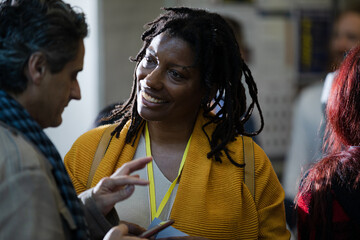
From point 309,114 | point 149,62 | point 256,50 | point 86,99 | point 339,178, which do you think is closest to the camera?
point 339,178

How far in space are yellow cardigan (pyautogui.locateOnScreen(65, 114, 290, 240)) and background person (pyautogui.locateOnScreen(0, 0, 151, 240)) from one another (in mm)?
471

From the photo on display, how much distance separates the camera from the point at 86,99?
4363 mm

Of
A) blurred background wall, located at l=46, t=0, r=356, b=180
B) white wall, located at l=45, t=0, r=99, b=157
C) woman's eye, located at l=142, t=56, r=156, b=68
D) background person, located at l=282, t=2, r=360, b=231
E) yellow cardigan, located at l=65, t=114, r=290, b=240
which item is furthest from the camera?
blurred background wall, located at l=46, t=0, r=356, b=180

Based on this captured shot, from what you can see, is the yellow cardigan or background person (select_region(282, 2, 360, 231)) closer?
the yellow cardigan

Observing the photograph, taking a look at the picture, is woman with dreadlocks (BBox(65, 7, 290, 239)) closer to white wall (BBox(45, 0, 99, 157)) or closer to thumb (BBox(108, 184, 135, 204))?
thumb (BBox(108, 184, 135, 204))

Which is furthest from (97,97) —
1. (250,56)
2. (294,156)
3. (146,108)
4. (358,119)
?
(358,119)

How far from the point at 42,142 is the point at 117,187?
1.13ft

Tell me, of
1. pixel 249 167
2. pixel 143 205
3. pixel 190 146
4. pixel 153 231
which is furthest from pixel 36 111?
pixel 249 167

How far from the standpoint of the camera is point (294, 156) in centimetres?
445

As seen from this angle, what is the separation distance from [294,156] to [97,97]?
190 cm

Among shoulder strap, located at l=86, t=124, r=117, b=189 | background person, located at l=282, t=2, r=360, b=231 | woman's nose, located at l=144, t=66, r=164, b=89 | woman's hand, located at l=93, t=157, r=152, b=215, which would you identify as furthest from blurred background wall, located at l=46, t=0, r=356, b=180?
woman's hand, located at l=93, t=157, r=152, b=215

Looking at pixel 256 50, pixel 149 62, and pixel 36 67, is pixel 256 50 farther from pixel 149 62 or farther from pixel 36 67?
pixel 36 67

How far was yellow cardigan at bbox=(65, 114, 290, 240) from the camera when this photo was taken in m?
2.02

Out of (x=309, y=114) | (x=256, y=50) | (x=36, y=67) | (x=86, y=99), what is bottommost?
(x=309, y=114)
